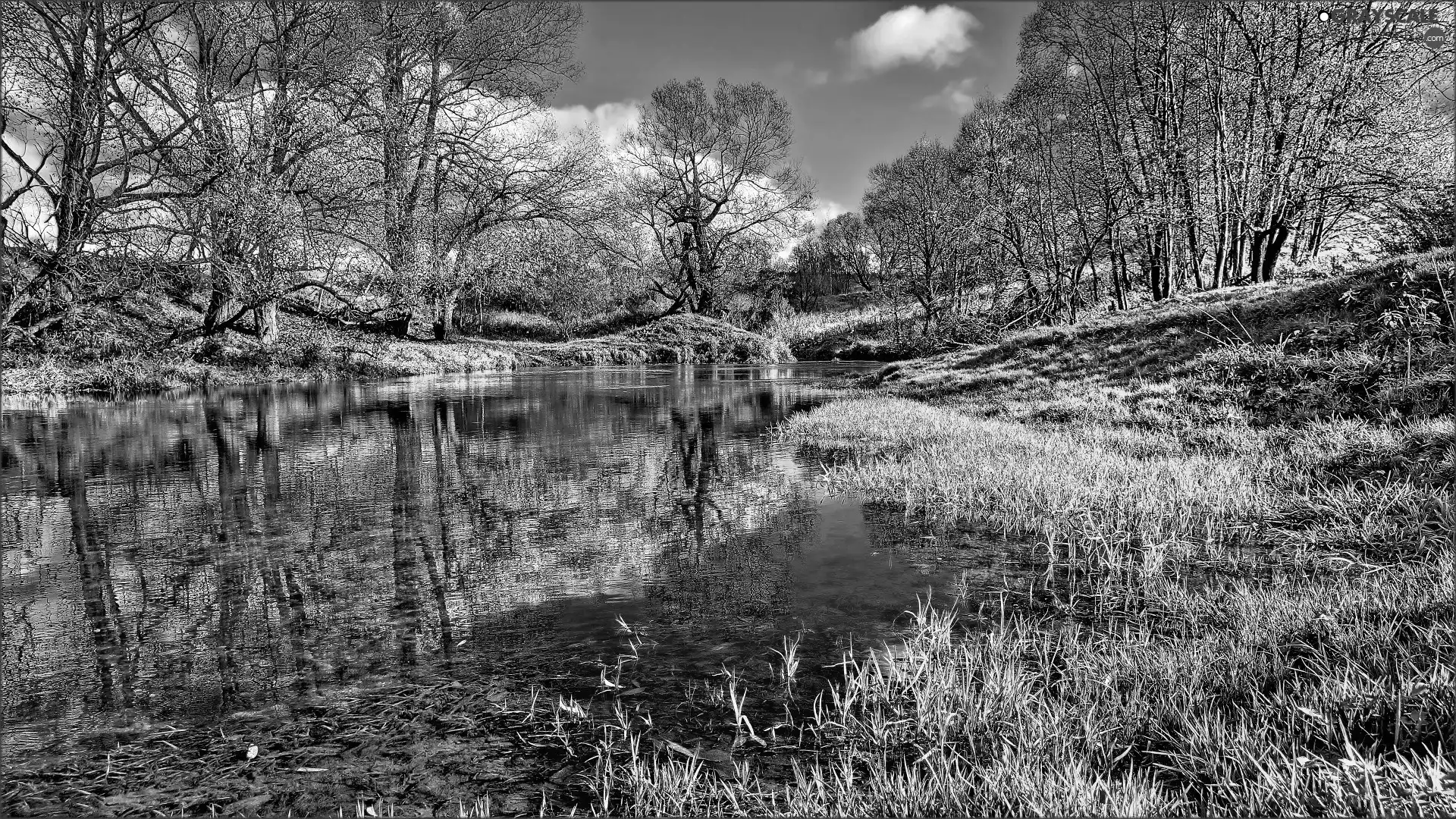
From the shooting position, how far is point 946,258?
39156 mm

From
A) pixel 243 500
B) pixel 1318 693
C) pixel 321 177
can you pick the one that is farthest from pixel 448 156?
pixel 1318 693

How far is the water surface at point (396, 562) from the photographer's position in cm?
347


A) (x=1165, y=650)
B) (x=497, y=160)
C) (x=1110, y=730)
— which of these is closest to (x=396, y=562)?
(x=1110, y=730)

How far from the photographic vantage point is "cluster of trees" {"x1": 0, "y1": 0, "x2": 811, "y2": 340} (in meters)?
14.2

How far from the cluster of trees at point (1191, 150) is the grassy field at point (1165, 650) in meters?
3.94

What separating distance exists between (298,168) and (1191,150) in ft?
70.9

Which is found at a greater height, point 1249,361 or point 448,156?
point 448,156

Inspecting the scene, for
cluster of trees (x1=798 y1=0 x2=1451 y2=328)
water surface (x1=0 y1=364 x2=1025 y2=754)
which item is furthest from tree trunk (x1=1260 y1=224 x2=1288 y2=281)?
water surface (x1=0 y1=364 x2=1025 y2=754)

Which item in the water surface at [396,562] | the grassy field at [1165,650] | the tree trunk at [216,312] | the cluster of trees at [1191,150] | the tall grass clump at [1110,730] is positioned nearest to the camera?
the tall grass clump at [1110,730]

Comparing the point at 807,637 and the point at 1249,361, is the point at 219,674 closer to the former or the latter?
the point at 807,637

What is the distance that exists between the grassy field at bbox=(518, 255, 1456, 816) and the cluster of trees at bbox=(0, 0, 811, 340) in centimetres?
1018

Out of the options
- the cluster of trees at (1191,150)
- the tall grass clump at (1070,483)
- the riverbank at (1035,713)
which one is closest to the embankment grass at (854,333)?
the cluster of trees at (1191,150)

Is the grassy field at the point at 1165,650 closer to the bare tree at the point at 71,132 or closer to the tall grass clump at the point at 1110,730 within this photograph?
the tall grass clump at the point at 1110,730

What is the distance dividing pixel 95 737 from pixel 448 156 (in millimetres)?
26154
